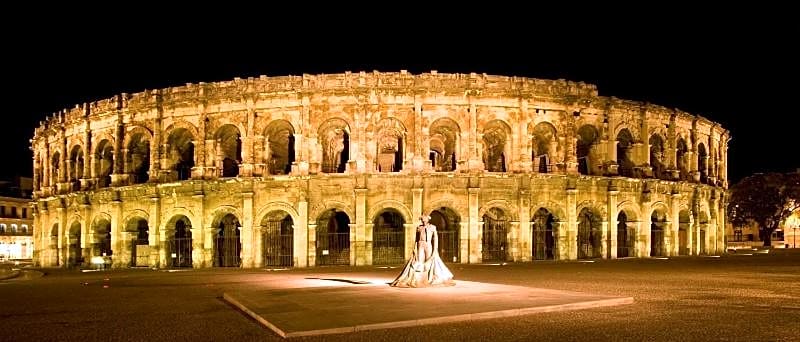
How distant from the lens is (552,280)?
17016mm

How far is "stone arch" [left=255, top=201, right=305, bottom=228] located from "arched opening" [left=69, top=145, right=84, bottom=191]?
10.9 metres

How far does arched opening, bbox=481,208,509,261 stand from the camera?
93.8 ft

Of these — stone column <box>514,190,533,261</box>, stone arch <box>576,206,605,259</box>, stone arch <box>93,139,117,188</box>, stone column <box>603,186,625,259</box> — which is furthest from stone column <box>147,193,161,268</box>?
stone column <box>603,186,625,259</box>

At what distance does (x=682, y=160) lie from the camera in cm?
3200

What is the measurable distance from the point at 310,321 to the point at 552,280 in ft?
29.5

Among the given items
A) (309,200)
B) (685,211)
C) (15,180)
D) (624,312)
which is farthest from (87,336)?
(15,180)

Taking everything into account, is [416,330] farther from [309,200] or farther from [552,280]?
[309,200]

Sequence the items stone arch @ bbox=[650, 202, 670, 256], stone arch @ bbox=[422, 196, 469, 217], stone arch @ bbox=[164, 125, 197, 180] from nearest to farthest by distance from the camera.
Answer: stone arch @ bbox=[422, 196, 469, 217] → stone arch @ bbox=[164, 125, 197, 180] → stone arch @ bbox=[650, 202, 670, 256]

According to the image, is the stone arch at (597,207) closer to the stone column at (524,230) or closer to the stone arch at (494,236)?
the stone column at (524,230)

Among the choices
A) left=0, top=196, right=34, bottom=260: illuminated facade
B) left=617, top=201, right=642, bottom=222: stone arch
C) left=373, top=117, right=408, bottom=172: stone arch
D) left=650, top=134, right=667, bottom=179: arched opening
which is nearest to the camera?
left=373, top=117, right=408, bottom=172: stone arch

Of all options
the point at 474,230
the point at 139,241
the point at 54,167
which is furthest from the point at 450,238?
the point at 54,167

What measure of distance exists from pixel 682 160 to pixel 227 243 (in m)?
21.2

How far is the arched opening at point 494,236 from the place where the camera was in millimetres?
28586

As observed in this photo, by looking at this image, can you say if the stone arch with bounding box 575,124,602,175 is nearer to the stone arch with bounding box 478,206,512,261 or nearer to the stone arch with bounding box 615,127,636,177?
the stone arch with bounding box 615,127,636,177
